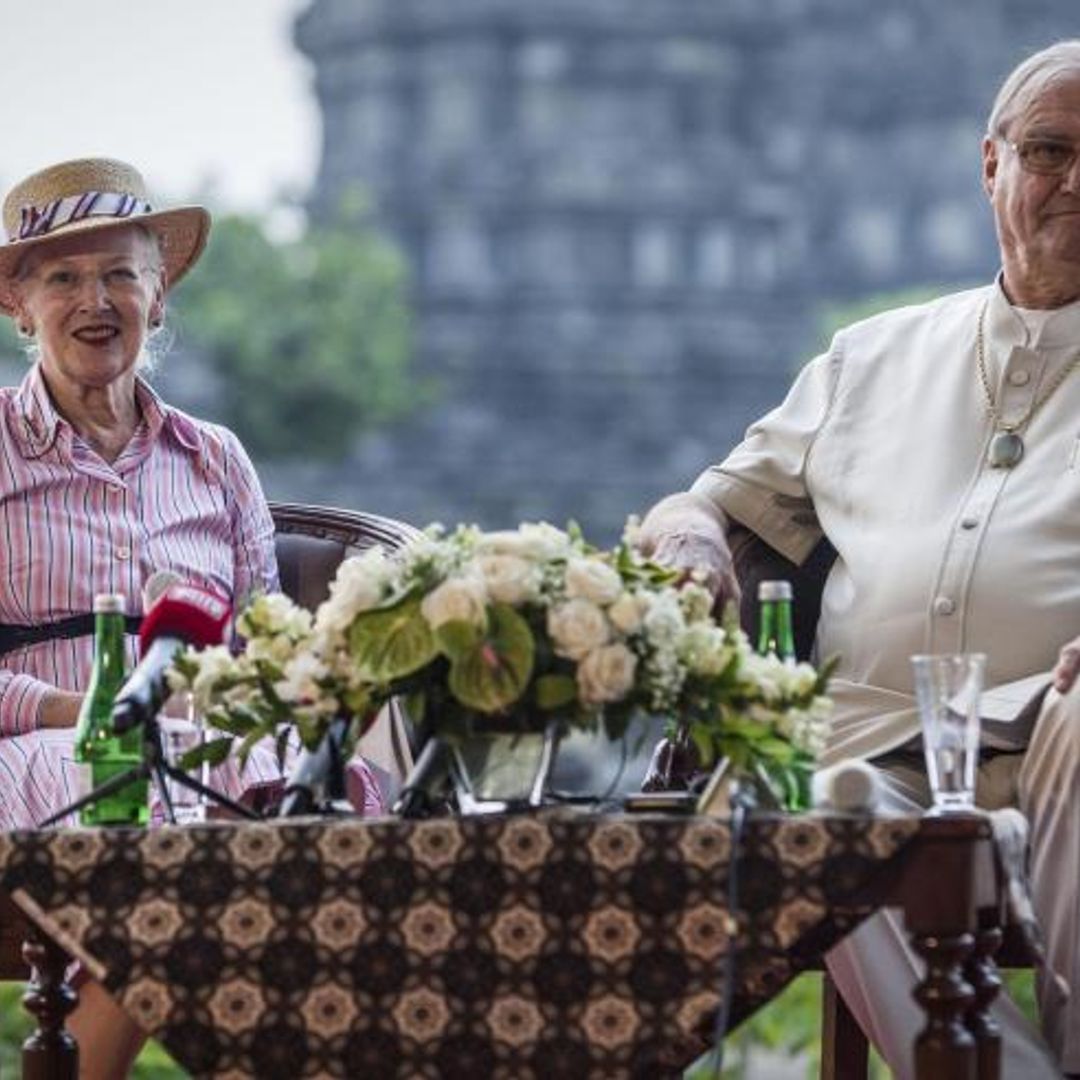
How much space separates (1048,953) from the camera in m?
4.14

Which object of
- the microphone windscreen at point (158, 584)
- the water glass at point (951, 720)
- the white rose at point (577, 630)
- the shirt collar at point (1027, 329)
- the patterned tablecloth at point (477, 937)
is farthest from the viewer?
the shirt collar at point (1027, 329)

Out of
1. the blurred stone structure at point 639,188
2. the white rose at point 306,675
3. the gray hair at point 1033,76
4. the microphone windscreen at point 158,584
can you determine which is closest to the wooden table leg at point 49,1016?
the white rose at point 306,675

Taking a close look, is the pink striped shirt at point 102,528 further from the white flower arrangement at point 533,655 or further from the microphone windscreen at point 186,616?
the white flower arrangement at point 533,655

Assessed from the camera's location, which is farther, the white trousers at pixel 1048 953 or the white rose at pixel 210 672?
the white trousers at pixel 1048 953

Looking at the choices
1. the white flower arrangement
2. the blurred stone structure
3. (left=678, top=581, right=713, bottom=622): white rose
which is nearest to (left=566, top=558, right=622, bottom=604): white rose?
the white flower arrangement

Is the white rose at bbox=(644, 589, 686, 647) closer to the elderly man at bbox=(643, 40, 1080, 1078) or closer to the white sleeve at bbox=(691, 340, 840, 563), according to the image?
the elderly man at bbox=(643, 40, 1080, 1078)

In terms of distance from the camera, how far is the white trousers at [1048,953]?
4.05m

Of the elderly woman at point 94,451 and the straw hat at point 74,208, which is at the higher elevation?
the straw hat at point 74,208

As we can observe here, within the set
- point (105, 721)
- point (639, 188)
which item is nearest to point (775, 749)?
point (105, 721)

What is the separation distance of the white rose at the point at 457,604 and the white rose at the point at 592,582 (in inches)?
3.7

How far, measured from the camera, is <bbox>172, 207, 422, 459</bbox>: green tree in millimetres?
38281

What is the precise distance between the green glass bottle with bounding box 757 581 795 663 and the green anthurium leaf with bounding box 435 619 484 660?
49 cm

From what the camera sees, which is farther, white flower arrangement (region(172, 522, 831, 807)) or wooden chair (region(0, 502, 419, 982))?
wooden chair (region(0, 502, 419, 982))

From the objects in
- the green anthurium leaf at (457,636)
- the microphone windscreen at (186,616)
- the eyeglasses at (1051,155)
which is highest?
the eyeglasses at (1051,155)
